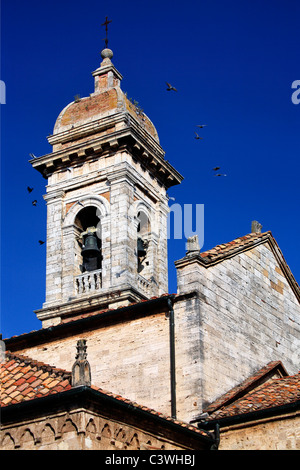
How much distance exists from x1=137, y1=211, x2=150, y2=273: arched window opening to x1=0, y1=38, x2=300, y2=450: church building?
1.8 inches

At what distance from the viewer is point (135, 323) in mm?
18797

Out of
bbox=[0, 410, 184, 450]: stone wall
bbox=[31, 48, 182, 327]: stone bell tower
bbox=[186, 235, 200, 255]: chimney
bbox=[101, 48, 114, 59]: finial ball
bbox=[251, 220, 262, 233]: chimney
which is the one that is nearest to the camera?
bbox=[0, 410, 184, 450]: stone wall

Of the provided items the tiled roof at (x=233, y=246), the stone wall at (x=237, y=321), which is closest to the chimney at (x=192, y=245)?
the tiled roof at (x=233, y=246)

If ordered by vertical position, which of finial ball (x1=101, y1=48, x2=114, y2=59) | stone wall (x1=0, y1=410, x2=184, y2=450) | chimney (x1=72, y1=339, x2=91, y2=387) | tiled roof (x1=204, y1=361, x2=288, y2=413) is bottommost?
stone wall (x1=0, y1=410, x2=184, y2=450)

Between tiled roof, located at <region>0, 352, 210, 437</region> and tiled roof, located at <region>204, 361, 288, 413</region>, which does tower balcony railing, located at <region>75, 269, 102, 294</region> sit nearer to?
tiled roof, located at <region>204, 361, 288, 413</region>

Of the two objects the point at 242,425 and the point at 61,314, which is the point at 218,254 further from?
the point at 61,314

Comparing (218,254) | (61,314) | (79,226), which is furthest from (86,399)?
(79,226)

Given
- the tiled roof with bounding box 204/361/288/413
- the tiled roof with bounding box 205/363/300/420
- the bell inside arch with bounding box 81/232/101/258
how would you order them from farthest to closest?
the bell inside arch with bounding box 81/232/101/258, the tiled roof with bounding box 204/361/288/413, the tiled roof with bounding box 205/363/300/420

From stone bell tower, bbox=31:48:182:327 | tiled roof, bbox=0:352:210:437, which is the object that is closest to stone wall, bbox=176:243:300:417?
tiled roof, bbox=0:352:210:437

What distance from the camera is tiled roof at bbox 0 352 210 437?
14.4 metres

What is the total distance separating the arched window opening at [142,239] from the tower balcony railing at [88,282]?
162 cm

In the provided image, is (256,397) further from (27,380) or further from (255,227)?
(255,227)

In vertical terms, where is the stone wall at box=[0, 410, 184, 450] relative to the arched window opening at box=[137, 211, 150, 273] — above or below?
below

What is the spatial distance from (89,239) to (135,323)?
23.2 feet
